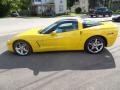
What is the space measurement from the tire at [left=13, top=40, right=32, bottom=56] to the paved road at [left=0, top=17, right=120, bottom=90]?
0.22m

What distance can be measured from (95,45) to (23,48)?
2536mm

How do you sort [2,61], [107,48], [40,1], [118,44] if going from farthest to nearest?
[40,1] < [118,44] < [107,48] < [2,61]

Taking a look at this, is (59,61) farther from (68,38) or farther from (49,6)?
(49,6)

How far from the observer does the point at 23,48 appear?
31.9ft

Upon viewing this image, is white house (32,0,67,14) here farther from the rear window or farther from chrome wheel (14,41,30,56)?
chrome wheel (14,41,30,56)

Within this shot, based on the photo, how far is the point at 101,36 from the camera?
9586 mm

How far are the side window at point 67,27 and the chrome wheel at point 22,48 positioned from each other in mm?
1217

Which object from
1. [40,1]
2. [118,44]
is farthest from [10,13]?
[118,44]

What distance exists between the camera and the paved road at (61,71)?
620 cm

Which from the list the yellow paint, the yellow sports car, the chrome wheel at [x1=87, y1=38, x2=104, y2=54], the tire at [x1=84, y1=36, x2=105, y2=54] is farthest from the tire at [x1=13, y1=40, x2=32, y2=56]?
the chrome wheel at [x1=87, y1=38, x2=104, y2=54]

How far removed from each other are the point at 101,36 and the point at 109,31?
0.33 metres

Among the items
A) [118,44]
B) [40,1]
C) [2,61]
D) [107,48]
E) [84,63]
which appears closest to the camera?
[84,63]

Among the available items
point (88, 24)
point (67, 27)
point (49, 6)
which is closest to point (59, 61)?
point (67, 27)

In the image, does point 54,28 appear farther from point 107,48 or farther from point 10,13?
point 10,13
